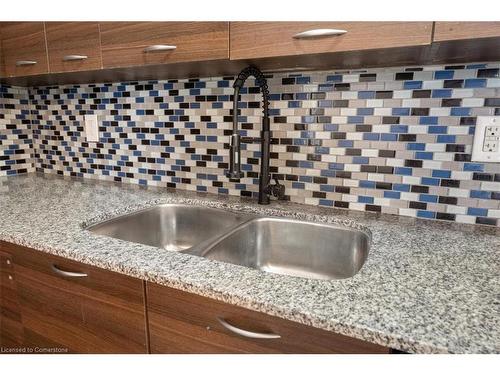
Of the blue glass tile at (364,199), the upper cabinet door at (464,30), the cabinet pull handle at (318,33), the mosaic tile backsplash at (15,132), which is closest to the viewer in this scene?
the upper cabinet door at (464,30)

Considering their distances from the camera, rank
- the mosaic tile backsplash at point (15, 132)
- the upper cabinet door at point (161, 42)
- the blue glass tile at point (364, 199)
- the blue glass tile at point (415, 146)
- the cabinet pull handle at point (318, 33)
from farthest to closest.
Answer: the mosaic tile backsplash at point (15, 132), the blue glass tile at point (364, 199), the blue glass tile at point (415, 146), the upper cabinet door at point (161, 42), the cabinet pull handle at point (318, 33)

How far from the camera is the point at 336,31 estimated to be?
0.75 m

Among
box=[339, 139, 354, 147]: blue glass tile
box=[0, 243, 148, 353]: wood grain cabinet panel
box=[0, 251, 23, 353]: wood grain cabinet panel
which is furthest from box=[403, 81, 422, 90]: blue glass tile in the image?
box=[0, 251, 23, 353]: wood grain cabinet panel

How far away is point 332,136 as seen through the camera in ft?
3.72

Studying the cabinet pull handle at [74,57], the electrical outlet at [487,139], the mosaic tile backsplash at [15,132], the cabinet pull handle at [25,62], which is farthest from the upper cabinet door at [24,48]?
the electrical outlet at [487,139]

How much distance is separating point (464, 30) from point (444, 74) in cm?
33

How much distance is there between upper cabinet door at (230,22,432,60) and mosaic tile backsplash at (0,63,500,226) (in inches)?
12.6

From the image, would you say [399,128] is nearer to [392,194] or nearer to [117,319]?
[392,194]

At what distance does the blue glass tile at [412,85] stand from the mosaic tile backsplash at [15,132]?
2102mm

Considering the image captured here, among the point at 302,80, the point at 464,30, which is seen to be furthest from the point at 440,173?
the point at 302,80

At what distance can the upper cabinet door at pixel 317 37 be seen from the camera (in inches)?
28.0

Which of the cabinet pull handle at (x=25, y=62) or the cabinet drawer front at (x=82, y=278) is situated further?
the cabinet pull handle at (x=25, y=62)

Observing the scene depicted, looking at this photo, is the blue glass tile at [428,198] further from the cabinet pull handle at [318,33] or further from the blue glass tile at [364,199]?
the cabinet pull handle at [318,33]

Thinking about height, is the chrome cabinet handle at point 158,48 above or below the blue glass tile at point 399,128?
above
